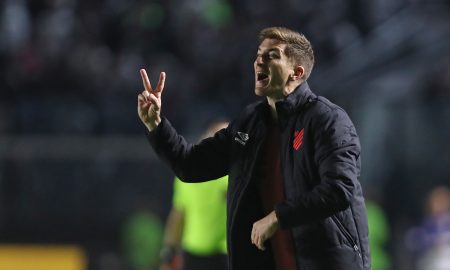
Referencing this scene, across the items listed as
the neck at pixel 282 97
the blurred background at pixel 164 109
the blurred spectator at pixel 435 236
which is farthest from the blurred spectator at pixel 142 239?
the neck at pixel 282 97

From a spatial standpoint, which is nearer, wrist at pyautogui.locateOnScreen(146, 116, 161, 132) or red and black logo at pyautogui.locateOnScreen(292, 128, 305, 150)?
red and black logo at pyautogui.locateOnScreen(292, 128, 305, 150)

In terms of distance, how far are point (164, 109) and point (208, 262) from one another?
4.44 m

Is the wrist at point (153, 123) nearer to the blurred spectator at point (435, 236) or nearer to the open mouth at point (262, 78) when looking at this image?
the open mouth at point (262, 78)

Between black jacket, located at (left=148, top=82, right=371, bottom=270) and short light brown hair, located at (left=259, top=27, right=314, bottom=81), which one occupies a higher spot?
short light brown hair, located at (left=259, top=27, right=314, bottom=81)

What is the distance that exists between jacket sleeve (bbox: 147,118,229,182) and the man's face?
0.40 metres

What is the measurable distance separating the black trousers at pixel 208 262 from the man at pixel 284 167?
10.5 feet

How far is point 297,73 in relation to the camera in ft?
14.2

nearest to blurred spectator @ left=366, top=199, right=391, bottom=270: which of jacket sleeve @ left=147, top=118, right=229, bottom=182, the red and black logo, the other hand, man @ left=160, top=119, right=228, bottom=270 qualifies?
man @ left=160, top=119, right=228, bottom=270

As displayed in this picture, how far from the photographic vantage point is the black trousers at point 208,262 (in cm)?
770

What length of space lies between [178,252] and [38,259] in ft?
11.0

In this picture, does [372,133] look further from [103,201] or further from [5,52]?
[5,52]

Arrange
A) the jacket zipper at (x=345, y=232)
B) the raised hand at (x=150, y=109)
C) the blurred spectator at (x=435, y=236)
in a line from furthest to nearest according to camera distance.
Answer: the blurred spectator at (x=435, y=236)
the raised hand at (x=150, y=109)
the jacket zipper at (x=345, y=232)

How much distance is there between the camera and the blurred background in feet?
36.8

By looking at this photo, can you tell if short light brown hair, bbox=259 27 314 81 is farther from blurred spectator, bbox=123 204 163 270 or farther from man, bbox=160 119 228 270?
blurred spectator, bbox=123 204 163 270
